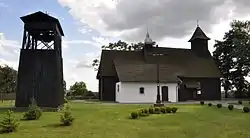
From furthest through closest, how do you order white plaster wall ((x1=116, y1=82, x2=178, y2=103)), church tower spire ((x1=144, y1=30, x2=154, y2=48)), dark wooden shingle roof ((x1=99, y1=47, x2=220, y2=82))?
1. church tower spire ((x1=144, y1=30, x2=154, y2=48))
2. dark wooden shingle roof ((x1=99, y1=47, x2=220, y2=82))
3. white plaster wall ((x1=116, y1=82, x2=178, y2=103))

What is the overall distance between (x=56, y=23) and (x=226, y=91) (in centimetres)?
4143

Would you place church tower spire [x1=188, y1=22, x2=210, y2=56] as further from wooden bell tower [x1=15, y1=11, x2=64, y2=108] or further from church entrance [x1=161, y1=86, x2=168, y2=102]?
wooden bell tower [x1=15, y1=11, x2=64, y2=108]

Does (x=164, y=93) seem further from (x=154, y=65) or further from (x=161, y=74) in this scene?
(x=154, y=65)

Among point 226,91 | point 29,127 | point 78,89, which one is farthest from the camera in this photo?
point 78,89

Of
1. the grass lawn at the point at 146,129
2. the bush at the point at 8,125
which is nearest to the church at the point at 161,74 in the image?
the grass lawn at the point at 146,129

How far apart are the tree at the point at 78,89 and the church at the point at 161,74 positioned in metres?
17.5

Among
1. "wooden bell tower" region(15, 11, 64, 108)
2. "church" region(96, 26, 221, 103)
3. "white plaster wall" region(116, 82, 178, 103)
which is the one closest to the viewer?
"wooden bell tower" region(15, 11, 64, 108)

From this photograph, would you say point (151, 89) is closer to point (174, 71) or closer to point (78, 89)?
A: point (174, 71)

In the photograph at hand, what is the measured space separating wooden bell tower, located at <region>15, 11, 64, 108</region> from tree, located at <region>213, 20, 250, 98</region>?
3581cm

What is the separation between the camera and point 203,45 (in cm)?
5447

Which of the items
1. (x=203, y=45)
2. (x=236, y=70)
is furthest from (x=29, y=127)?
(x=236, y=70)

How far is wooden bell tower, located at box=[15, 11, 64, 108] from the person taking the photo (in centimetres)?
2722

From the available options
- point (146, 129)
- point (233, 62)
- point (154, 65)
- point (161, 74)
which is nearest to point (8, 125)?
point (146, 129)

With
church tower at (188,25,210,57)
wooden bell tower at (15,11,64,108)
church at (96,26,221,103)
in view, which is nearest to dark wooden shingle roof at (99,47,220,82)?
church at (96,26,221,103)
